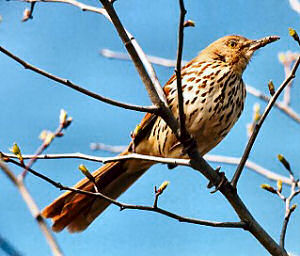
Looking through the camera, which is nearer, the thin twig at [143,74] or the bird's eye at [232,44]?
the thin twig at [143,74]

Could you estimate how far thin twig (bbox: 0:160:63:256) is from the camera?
156 cm

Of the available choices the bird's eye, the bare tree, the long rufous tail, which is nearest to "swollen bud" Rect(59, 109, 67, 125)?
the bare tree

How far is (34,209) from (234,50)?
12.4 ft

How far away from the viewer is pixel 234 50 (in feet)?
16.7

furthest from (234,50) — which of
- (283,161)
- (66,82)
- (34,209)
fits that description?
(34,209)

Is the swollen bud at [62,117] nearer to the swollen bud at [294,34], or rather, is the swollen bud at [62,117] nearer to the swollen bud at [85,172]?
the swollen bud at [85,172]

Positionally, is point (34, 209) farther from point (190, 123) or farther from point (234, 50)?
point (234, 50)

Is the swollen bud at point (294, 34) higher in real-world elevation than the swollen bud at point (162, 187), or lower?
higher

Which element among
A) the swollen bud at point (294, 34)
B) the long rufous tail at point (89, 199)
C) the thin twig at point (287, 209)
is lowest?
the long rufous tail at point (89, 199)

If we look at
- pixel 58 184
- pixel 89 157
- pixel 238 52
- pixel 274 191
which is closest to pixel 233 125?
pixel 238 52

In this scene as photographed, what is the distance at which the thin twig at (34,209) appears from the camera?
1557 millimetres

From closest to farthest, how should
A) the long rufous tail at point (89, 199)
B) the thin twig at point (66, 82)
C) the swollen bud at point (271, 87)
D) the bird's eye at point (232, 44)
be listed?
the thin twig at point (66, 82) < the swollen bud at point (271, 87) < the long rufous tail at point (89, 199) < the bird's eye at point (232, 44)

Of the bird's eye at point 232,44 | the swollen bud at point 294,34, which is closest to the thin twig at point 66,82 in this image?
the swollen bud at point 294,34

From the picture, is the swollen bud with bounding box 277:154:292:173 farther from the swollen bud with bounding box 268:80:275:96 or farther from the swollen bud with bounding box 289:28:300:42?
the swollen bud with bounding box 289:28:300:42
